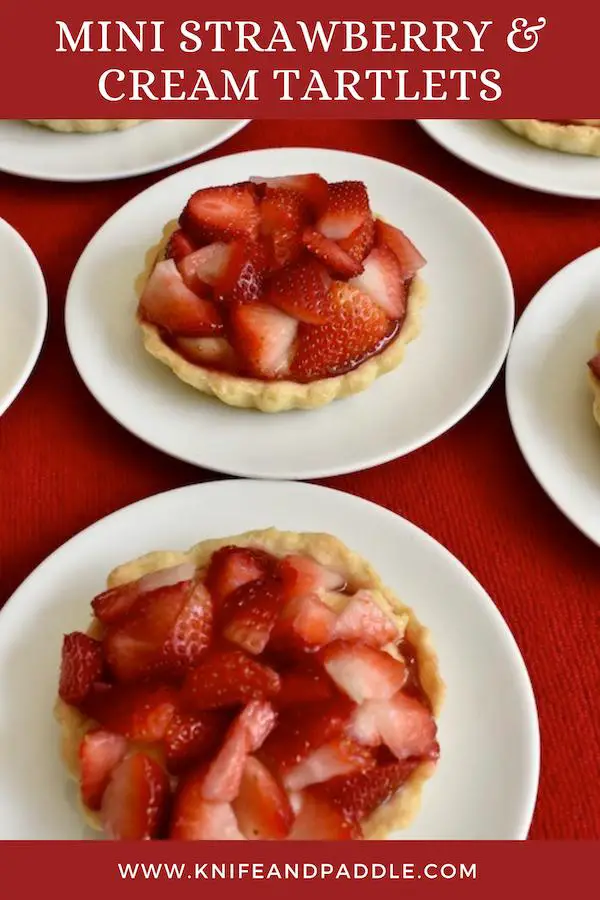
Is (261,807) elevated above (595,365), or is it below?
below

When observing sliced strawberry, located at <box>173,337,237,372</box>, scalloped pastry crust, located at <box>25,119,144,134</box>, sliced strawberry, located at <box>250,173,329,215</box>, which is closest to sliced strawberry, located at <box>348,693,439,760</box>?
sliced strawberry, located at <box>173,337,237,372</box>

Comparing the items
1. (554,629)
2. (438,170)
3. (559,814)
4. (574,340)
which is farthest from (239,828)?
(438,170)

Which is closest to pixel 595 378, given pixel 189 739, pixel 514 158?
pixel 514 158

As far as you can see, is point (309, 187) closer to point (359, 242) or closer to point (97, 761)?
point (359, 242)

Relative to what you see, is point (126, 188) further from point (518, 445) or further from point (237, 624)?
point (237, 624)

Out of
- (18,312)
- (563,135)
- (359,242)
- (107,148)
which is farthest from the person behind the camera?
(107,148)

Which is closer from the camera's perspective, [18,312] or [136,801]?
[136,801]

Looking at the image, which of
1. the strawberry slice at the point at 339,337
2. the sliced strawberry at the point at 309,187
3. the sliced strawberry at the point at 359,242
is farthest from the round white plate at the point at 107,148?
the strawberry slice at the point at 339,337
